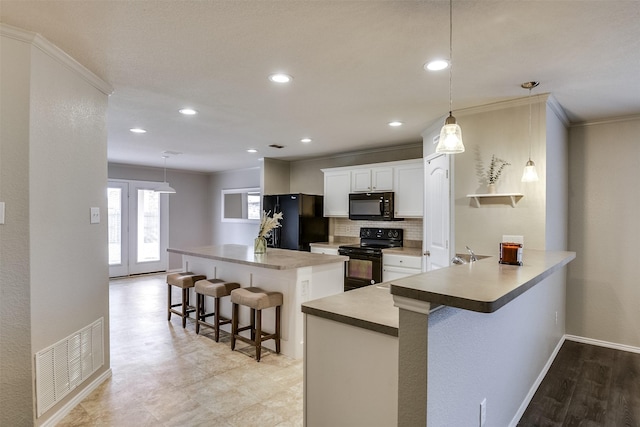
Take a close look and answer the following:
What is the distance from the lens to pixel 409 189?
5.02m

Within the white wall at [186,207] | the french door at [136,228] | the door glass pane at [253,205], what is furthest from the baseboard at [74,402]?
the white wall at [186,207]

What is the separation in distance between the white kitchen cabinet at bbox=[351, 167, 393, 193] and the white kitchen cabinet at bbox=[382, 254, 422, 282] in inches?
41.4

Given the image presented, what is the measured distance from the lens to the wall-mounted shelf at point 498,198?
10.3 ft

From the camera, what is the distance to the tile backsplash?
17.5 feet

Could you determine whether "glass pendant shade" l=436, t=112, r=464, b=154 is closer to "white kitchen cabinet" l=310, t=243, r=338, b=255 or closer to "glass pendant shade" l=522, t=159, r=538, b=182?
"glass pendant shade" l=522, t=159, r=538, b=182

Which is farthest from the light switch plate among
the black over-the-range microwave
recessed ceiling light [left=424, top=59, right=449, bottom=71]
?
the black over-the-range microwave

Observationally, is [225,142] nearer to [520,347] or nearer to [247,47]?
[247,47]

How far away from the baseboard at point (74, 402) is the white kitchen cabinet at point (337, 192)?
392 cm

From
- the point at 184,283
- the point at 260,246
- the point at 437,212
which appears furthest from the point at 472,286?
the point at 184,283

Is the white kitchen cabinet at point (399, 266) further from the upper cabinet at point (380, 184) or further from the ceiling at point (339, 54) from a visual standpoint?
the ceiling at point (339, 54)

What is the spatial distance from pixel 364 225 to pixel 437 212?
2.07 metres

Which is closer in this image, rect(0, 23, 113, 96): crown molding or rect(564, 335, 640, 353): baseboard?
rect(0, 23, 113, 96): crown molding

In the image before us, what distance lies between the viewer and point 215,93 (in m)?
3.04

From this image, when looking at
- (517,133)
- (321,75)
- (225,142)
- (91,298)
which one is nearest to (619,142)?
(517,133)
